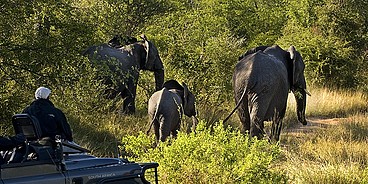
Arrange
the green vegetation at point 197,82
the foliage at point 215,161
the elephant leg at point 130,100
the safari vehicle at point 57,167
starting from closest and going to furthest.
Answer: the safari vehicle at point 57,167
the foliage at point 215,161
the green vegetation at point 197,82
the elephant leg at point 130,100

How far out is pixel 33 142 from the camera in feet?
16.9

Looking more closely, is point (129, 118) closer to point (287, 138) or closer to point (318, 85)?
point (287, 138)

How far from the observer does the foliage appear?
6605 millimetres

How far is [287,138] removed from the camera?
13062 mm

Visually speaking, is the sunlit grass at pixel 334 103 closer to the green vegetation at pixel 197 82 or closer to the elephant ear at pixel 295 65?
the green vegetation at pixel 197 82

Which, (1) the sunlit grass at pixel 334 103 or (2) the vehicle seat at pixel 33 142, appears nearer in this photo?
(2) the vehicle seat at pixel 33 142

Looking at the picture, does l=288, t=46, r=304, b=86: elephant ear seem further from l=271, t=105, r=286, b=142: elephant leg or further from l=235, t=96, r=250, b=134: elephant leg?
l=235, t=96, r=250, b=134: elephant leg

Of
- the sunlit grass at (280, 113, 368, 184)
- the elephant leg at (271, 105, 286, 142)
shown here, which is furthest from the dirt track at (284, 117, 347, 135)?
the elephant leg at (271, 105, 286, 142)

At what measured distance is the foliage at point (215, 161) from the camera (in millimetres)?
6605

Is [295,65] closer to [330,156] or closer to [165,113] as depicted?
[165,113]

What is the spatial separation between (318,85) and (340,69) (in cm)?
94

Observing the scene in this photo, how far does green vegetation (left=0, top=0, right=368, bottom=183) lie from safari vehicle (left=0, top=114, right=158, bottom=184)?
1.61m

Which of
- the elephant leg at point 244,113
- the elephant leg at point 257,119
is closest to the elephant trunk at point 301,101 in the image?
the elephant leg at point 244,113

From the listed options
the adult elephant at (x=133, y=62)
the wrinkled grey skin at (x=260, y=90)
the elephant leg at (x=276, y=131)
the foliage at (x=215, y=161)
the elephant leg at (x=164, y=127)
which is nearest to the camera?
the foliage at (x=215, y=161)
